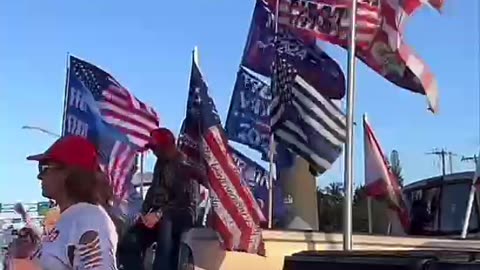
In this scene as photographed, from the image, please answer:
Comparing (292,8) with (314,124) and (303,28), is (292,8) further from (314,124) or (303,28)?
(314,124)

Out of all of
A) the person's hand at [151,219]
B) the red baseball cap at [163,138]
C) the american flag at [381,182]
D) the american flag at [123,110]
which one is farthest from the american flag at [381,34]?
the person's hand at [151,219]

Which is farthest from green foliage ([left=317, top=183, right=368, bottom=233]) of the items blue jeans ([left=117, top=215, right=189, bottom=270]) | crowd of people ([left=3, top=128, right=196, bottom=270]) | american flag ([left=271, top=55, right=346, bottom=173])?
crowd of people ([left=3, top=128, right=196, bottom=270])

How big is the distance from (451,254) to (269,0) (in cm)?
700

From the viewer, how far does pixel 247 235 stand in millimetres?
7914

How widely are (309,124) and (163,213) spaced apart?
2886 millimetres

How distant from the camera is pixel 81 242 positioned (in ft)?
13.4

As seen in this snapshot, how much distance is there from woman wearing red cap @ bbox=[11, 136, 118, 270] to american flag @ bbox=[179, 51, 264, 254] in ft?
11.8

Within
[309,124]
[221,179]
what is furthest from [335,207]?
[221,179]

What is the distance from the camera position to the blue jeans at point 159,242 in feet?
24.9

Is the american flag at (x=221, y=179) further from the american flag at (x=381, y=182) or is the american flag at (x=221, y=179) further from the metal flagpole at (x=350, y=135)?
the american flag at (x=381, y=182)

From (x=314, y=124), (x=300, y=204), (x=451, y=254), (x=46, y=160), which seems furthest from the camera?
(x=300, y=204)

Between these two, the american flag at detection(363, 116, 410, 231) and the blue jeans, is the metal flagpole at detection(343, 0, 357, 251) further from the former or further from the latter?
the american flag at detection(363, 116, 410, 231)

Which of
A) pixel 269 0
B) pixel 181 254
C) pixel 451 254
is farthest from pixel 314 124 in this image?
pixel 451 254

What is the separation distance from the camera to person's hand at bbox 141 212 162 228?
301 inches
